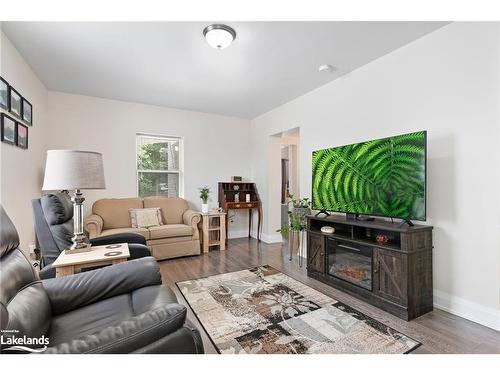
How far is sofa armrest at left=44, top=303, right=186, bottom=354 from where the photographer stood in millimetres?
769

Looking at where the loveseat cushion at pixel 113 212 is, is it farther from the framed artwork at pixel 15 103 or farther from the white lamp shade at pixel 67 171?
the white lamp shade at pixel 67 171

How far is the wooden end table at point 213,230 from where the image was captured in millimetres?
4055

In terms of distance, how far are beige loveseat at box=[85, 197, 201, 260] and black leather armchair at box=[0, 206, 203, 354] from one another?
204 cm

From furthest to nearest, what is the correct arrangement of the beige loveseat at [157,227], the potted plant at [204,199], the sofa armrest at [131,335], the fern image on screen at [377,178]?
1. the potted plant at [204,199]
2. the beige loveseat at [157,227]
3. the fern image on screen at [377,178]
4. the sofa armrest at [131,335]

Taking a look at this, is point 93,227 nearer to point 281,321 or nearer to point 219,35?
point 281,321

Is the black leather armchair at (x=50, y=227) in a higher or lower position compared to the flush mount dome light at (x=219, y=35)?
lower

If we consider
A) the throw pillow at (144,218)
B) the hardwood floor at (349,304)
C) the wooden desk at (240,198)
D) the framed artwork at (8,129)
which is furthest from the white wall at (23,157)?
the wooden desk at (240,198)

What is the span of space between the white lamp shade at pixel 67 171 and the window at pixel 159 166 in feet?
8.54

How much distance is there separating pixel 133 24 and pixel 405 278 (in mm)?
3136

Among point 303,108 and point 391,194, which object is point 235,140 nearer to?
point 303,108

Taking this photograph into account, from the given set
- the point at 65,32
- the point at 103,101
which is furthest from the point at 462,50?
the point at 103,101

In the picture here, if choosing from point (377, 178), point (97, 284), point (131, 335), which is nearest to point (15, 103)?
point (97, 284)

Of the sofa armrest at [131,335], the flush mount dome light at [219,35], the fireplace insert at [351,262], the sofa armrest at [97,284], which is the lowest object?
the fireplace insert at [351,262]

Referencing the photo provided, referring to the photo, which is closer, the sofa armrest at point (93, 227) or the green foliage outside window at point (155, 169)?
the sofa armrest at point (93, 227)
